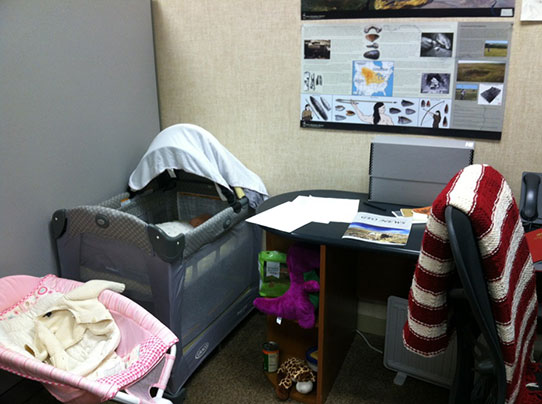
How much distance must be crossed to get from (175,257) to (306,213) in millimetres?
543

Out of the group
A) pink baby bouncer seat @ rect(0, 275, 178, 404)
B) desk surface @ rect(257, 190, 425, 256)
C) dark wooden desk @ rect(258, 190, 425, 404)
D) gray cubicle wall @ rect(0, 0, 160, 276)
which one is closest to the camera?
Result: pink baby bouncer seat @ rect(0, 275, 178, 404)

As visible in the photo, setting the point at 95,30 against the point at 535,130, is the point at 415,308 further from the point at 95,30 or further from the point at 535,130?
the point at 95,30

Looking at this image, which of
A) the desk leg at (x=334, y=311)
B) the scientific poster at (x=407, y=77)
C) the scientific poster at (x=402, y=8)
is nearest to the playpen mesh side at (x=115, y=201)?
the scientific poster at (x=407, y=77)

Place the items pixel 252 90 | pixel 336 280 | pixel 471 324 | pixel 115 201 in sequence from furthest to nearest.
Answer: pixel 252 90 → pixel 115 201 → pixel 336 280 → pixel 471 324

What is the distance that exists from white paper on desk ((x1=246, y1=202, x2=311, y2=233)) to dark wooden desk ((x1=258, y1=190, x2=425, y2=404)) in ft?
0.10

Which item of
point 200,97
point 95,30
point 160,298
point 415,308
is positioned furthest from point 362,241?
point 95,30

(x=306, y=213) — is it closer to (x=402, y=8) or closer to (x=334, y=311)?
(x=334, y=311)

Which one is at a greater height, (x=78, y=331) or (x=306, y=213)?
(x=306, y=213)

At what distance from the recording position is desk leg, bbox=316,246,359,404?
183 centimetres

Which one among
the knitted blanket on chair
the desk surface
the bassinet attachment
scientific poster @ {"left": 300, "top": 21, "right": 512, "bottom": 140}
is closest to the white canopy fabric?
the bassinet attachment

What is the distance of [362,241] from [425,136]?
72cm

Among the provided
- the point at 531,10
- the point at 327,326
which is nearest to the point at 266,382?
the point at 327,326

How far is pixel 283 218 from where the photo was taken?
190 cm

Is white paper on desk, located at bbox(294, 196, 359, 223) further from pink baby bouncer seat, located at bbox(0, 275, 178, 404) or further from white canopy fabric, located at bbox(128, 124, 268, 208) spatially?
pink baby bouncer seat, located at bbox(0, 275, 178, 404)
